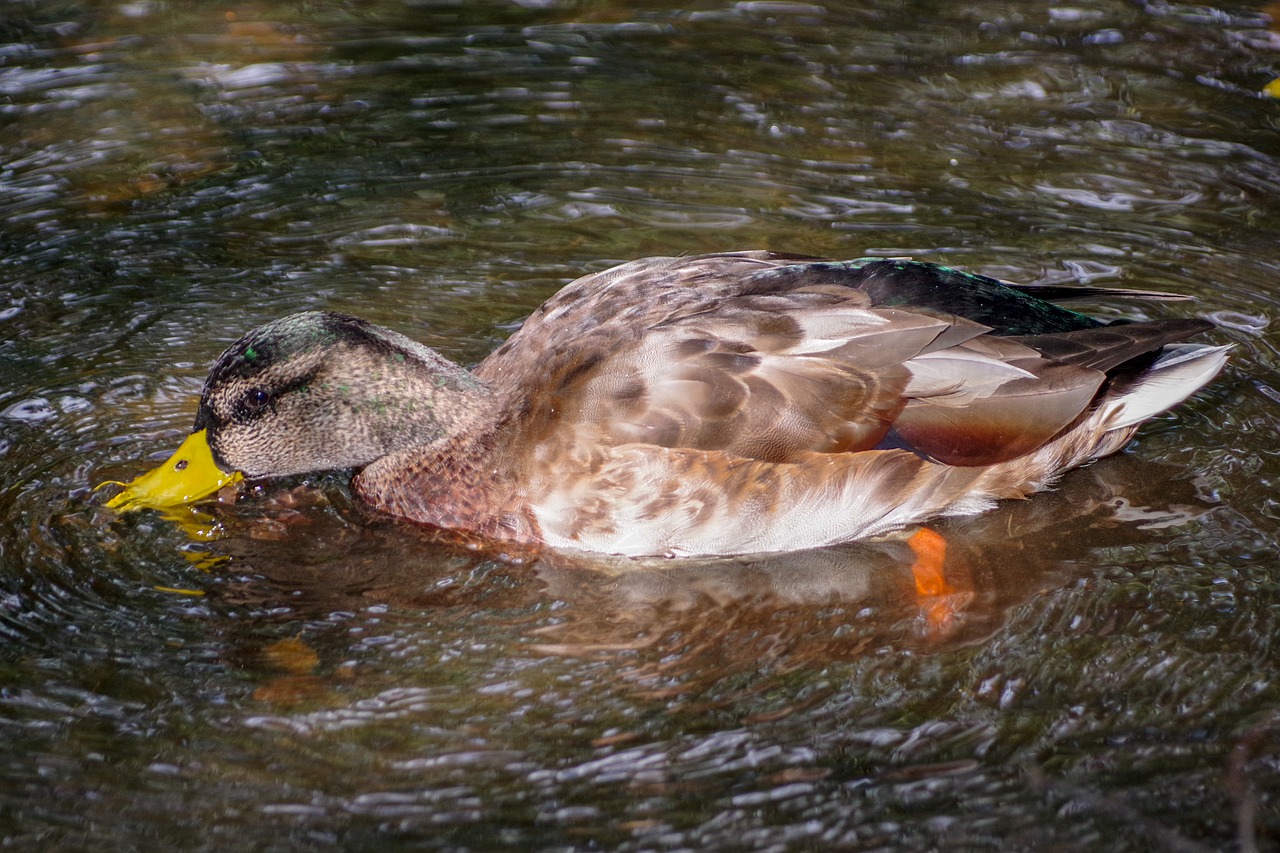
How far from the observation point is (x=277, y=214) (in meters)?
7.68

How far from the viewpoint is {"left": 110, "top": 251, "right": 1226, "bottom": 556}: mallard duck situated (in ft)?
17.2

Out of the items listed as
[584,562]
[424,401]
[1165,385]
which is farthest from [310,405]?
[1165,385]

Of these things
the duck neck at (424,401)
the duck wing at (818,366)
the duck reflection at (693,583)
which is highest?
the duck wing at (818,366)

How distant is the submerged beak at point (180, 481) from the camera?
5438 millimetres

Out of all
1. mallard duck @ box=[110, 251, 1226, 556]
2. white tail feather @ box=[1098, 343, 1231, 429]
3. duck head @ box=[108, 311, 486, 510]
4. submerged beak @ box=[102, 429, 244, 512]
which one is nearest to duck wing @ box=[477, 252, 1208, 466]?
mallard duck @ box=[110, 251, 1226, 556]

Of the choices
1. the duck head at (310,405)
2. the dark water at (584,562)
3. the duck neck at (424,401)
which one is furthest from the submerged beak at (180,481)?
the duck neck at (424,401)

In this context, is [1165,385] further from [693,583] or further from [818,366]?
[693,583]

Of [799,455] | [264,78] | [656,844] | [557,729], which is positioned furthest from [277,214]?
[656,844]

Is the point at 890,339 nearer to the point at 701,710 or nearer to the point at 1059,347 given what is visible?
the point at 1059,347

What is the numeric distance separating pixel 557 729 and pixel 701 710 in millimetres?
470

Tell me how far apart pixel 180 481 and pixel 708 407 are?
6.83 ft

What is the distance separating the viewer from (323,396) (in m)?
5.66

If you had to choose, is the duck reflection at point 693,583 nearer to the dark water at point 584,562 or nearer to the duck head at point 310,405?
the dark water at point 584,562

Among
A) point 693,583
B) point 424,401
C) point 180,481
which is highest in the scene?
point 424,401
